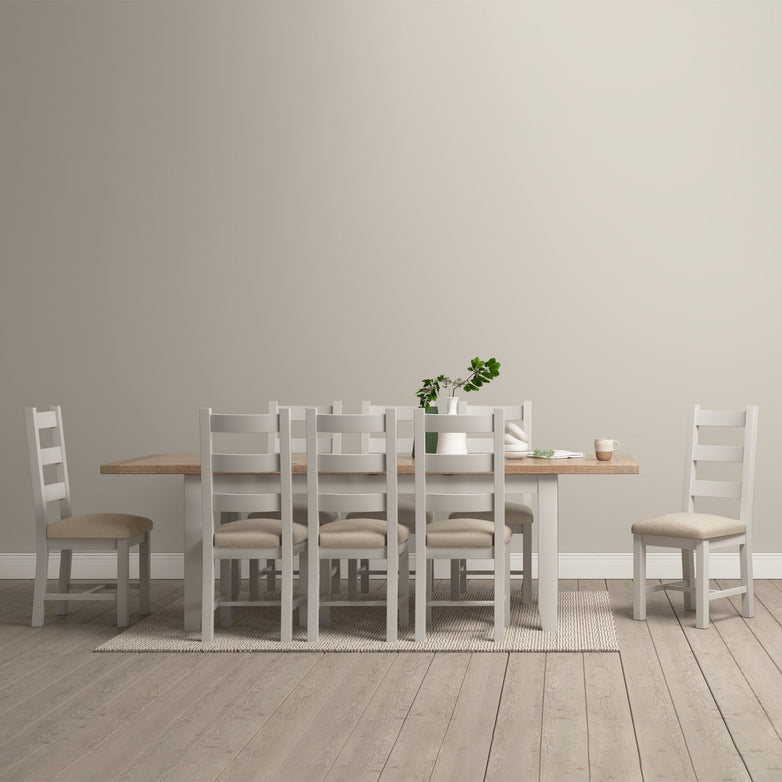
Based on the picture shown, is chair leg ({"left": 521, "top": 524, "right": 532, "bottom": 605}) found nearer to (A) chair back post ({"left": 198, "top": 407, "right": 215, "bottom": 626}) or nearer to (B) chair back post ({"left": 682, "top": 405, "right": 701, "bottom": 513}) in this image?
(B) chair back post ({"left": 682, "top": 405, "right": 701, "bottom": 513})

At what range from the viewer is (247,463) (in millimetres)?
4289

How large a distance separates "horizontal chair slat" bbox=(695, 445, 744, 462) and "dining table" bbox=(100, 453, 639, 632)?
26.5 inches

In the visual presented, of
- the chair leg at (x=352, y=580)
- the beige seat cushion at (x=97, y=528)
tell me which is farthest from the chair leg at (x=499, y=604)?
the beige seat cushion at (x=97, y=528)

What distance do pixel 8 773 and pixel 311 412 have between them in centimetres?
179

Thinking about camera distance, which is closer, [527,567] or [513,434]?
[513,434]

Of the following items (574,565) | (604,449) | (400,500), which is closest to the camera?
(604,449)

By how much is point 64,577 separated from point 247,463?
1321 mm

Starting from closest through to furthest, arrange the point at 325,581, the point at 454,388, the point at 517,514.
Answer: the point at 454,388 → the point at 325,581 → the point at 517,514

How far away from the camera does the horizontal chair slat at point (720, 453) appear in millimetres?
4926

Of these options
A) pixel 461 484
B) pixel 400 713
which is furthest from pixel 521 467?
pixel 400 713

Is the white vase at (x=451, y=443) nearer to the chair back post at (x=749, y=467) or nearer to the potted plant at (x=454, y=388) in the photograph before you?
the potted plant at (x=454, y=388)

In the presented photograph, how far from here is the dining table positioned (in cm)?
438

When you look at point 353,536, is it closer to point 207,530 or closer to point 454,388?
point 207,530

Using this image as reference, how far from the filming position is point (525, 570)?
16.9 ft
